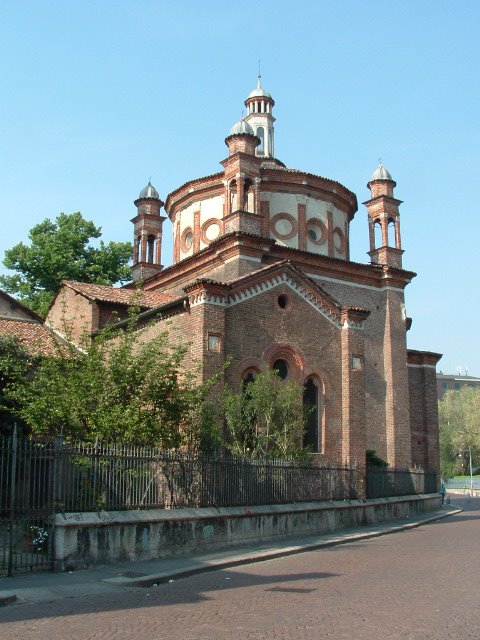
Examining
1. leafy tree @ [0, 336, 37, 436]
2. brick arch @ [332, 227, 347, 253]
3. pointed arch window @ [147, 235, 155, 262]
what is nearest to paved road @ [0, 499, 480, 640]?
leafy tree @ [0, 336, 37, 436]

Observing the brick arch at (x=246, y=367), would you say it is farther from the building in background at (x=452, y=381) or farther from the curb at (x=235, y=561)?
the building in background at (x=452, y=381)

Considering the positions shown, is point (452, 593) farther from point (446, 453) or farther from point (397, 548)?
point (446, 453)

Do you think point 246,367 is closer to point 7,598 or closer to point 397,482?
point 397,482

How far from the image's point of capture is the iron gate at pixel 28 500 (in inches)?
482

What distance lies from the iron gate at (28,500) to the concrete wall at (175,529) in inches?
15.8

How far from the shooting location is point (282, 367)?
22031 millimetres

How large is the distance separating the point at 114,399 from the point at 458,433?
58.8 meters

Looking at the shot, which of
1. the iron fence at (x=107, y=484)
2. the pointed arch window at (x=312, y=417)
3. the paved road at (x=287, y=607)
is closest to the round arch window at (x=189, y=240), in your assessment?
the pointed arch window at (x=312, y=417)

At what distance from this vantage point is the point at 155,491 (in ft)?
48.4

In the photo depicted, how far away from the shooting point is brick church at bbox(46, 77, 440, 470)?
68.8 feet

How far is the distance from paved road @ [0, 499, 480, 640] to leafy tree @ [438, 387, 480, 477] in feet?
185

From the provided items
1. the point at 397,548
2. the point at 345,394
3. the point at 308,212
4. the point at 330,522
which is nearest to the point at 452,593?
the point at 397,548

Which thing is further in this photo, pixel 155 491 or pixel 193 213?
pixel 193 213

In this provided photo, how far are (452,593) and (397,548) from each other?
6.11 m
